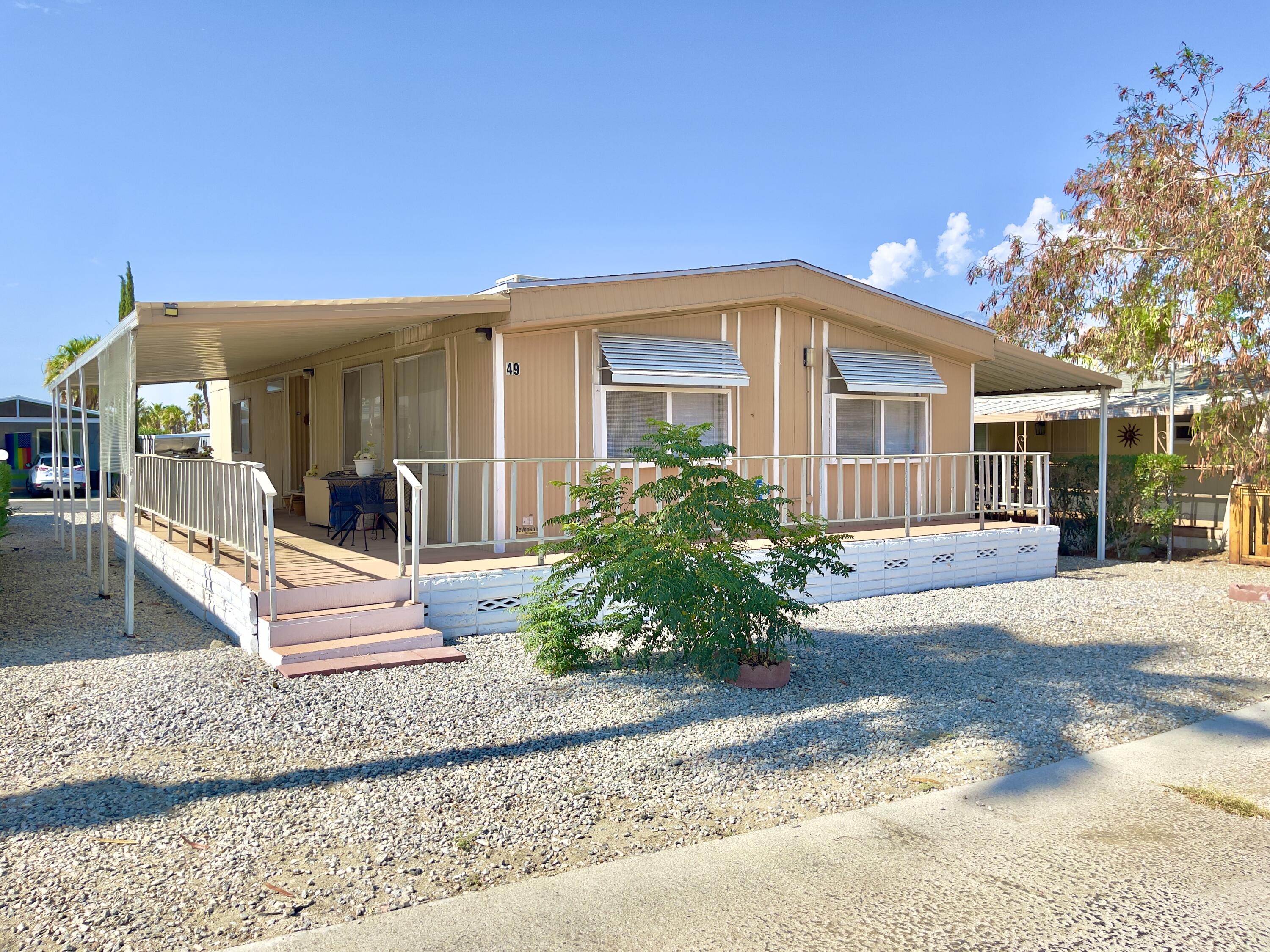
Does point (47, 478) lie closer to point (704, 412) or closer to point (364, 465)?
point (364, 465)

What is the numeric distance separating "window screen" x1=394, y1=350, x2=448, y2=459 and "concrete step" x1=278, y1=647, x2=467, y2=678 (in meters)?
3.22

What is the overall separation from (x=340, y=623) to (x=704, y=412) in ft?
14.9

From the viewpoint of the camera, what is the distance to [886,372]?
10.3 meters

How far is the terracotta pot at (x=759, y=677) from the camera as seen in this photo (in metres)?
5.30

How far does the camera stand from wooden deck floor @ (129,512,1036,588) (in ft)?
21.9

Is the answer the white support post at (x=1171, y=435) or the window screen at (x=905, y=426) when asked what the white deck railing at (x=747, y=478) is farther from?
the white support post at (x=1171, y=435)

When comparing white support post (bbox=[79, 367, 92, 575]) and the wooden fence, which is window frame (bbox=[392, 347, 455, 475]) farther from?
the wooden fence

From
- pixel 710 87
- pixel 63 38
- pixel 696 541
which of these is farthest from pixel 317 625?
pixel 710 87

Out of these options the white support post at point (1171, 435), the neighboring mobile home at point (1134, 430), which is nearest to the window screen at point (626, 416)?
the neighboring mobile home at point (1134, 430)

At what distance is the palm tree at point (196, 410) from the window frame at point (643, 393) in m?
43.7

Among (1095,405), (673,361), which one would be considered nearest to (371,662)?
(673,361)

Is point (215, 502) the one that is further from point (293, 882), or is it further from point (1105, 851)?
point (1105, 851)

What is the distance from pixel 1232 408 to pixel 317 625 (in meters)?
12.3

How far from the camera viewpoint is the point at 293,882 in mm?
2982
